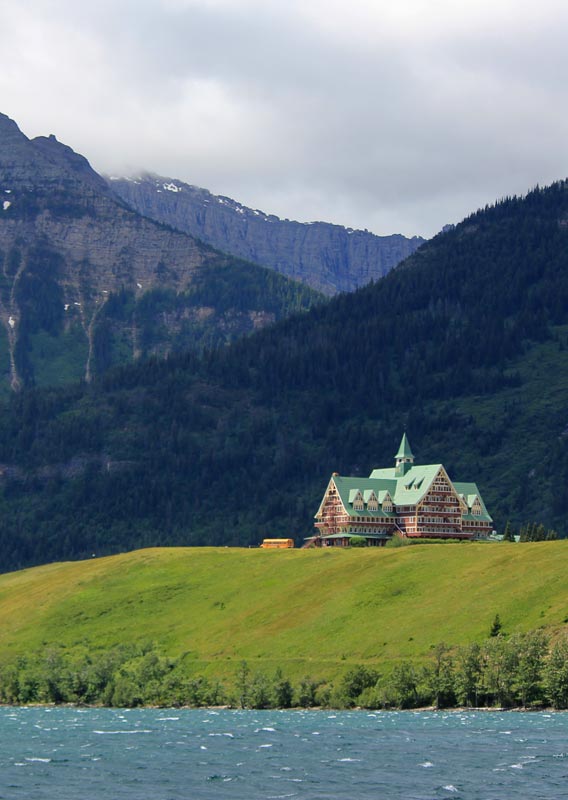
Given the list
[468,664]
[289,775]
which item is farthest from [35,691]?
[289,775]

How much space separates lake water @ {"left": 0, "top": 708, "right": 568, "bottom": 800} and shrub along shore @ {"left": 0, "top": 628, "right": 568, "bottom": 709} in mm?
5636

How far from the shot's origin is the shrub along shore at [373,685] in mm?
159000

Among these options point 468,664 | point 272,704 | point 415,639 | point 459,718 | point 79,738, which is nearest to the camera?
point 79,738

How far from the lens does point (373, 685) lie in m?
175

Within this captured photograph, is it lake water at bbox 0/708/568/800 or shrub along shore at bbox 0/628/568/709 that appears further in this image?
shrub along shore at bbox 0/628/568/709

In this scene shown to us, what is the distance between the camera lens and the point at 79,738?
136 meters

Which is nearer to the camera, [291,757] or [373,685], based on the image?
[291,757]

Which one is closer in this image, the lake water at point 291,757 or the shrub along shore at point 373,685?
the lake water at point 291,757

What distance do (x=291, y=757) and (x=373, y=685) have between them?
59.9 metres

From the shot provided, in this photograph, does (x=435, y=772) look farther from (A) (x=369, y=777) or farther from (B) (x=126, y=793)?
(B) (x=126, y=793)

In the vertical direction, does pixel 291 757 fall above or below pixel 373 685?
below

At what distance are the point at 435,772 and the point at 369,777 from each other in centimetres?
532

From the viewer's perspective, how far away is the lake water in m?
99.3

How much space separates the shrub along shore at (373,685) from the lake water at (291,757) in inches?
222
